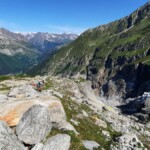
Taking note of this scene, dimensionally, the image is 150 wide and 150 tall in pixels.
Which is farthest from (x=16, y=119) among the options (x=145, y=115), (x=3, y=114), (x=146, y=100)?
(x=146, y=100)

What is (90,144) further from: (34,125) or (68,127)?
(34,125)

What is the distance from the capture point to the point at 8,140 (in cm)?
2309

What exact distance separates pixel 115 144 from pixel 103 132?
418cm

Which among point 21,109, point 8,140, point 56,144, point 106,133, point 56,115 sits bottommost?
point 106,133

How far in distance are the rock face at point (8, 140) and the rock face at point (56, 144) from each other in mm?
1691

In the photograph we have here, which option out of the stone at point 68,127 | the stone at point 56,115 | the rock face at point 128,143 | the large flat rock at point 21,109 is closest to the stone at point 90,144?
the stone at point 68,127

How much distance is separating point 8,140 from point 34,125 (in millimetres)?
3876

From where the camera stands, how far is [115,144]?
31.9m

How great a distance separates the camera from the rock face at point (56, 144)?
2522 centimetres

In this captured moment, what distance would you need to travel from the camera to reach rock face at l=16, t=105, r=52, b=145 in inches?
1022

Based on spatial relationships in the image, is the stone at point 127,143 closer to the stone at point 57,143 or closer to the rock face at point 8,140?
the stone at point 57,143

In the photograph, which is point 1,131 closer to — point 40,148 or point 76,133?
point 40,148

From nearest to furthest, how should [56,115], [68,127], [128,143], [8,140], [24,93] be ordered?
[8,140] → [56,115] → [68,127] → [128,143] → [24,93]

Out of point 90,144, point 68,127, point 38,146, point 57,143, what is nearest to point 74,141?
point 90,144
